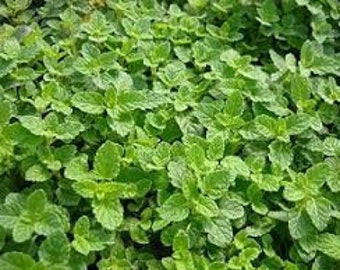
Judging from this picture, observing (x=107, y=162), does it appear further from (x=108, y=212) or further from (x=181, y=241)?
(x=181, y=241)

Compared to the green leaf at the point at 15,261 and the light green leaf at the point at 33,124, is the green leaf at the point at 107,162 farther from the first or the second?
the green leaf at the point at 15,261

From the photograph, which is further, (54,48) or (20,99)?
(54,48)

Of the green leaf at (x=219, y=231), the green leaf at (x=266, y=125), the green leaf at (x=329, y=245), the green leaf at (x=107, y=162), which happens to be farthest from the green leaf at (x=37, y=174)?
the green leaf at (x=329, y=245)

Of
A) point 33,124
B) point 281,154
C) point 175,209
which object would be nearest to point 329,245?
point 281,154

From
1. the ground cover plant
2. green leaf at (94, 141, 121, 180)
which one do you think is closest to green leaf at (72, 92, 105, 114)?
the ground cover plant

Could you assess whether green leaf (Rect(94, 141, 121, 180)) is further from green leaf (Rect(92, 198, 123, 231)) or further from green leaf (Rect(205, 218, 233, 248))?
green leaf (Rect(205, 218, 233, 248))

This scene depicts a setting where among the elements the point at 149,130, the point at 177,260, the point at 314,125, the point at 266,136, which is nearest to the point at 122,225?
the point at 177,260

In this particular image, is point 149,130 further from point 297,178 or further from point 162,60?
point 297,178
